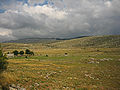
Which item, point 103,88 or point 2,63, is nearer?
point 2,63

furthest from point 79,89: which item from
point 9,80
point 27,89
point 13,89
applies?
point 9,80

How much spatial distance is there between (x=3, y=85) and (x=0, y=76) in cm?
215

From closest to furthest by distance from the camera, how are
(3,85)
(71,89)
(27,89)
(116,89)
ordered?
(3,85)
(27,89)
(71,89)
(116,89)

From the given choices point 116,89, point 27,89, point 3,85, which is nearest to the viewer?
point 3,85

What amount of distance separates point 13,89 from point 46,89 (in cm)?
443

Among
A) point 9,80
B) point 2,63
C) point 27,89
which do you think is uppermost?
point 2,63

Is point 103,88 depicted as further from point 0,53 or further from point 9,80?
point 0,53

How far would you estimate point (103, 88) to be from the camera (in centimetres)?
1603

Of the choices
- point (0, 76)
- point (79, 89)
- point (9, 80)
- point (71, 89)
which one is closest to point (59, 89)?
point (71, 89)

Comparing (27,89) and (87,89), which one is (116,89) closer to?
(87,89)

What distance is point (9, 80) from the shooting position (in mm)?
13031

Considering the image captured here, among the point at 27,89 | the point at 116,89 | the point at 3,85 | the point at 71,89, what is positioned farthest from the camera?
the point at 116,89

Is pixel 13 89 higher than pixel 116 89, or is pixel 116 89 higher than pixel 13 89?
pixel 13 89

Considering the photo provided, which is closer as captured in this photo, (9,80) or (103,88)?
(9,80)
